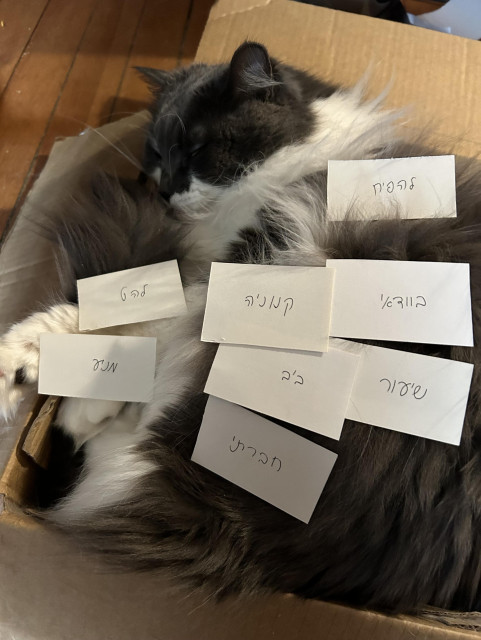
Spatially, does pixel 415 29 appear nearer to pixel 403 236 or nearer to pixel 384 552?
pixel 403 236

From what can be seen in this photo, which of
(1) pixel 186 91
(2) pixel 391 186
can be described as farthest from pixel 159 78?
(2) pixel 391 186

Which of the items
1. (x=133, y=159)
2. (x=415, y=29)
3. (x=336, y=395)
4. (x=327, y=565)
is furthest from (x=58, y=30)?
(x=327, y=565)

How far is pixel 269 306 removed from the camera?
2.39ft

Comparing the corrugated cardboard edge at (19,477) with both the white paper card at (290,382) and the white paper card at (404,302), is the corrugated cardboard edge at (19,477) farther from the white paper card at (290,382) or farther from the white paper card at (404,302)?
the white paper card at (404,302)

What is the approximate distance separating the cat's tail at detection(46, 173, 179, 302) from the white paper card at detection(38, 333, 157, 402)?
107 mm

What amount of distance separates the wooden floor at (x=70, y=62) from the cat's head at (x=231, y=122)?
621mm

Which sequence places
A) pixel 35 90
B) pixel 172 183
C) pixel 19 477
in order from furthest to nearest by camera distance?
pixel 35 90 → pixel 172 183 → pixel 19 477

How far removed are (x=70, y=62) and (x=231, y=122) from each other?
0.98 meters

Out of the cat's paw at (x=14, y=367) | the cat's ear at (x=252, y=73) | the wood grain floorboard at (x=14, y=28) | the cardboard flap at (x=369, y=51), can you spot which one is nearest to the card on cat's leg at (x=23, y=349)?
the cat's paw at (x=14, y=367)

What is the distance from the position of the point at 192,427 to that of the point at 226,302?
0.20 m

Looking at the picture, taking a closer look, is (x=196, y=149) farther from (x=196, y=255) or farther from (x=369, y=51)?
(x=369, y=51)

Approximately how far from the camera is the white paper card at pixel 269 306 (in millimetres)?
699

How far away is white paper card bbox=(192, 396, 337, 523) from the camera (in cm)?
66

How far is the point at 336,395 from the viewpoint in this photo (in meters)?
0.67
